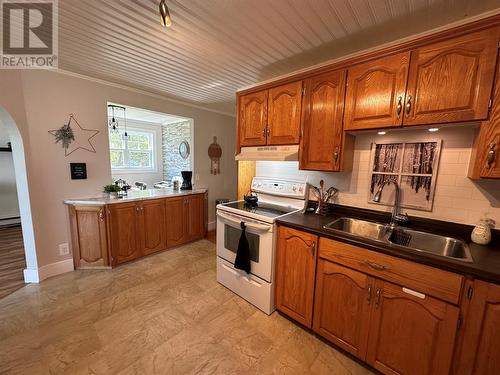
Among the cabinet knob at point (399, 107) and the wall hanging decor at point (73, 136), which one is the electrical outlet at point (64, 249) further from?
the cabinet knob at point (399, 107)

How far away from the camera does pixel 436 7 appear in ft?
4.57

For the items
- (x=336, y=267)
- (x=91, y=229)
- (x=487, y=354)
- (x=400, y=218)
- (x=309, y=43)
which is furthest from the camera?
(x=91, y=229)

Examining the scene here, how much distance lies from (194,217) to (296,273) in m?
2.34

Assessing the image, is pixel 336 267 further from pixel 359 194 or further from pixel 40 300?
pixel 40 300

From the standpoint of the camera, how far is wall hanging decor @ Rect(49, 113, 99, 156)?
2504 millimetres

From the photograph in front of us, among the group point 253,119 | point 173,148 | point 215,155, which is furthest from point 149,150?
point 253,119

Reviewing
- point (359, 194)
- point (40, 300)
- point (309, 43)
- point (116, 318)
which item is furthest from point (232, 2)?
point (40, 300)

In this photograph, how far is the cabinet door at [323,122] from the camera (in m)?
1.79

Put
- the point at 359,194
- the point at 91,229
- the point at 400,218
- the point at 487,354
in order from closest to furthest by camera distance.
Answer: the point at 487,354 → the point at 400,218 → the point at 359,194 → the point at 91,229

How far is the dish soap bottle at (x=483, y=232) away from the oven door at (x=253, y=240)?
4.61 ft

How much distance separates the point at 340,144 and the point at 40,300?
10.9ft

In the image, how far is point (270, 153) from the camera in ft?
7.24

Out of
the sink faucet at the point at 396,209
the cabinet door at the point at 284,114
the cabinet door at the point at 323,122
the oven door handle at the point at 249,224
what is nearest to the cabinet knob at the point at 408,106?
the cabinet door at the point at 323,122

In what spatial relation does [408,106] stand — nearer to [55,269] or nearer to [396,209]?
[396,209]
